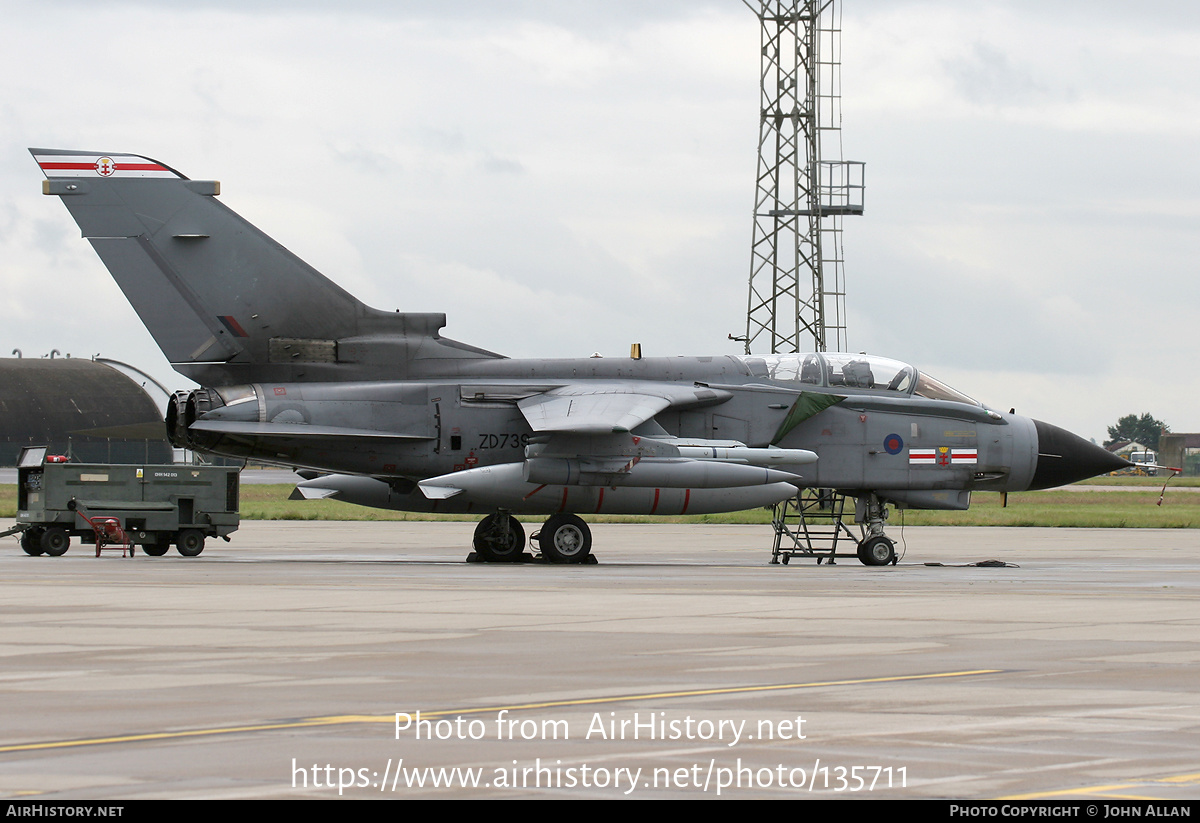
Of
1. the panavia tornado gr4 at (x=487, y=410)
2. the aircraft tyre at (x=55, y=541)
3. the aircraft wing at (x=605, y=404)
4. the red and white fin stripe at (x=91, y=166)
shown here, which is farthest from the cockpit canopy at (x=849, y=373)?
the aircraft tyre at (x=55, y=541)

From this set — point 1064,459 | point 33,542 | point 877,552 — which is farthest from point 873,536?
point 33,542

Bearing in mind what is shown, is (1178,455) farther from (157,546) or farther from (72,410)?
(157,546)

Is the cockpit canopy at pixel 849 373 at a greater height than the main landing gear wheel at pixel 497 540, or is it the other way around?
the cockpit canopy at pixel 849 373

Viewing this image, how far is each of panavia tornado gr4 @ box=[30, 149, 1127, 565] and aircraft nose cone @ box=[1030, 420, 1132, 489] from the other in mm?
44

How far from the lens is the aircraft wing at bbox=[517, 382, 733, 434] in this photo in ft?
69.2

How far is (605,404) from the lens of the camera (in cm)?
2197

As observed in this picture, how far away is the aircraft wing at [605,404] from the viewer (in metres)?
21.1

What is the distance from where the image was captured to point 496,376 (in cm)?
2322

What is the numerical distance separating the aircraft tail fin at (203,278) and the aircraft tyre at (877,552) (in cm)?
798

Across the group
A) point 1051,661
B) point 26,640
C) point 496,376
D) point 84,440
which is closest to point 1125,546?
point 496,376

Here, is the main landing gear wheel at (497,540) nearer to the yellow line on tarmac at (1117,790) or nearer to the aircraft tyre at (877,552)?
the aircraft tyre at (877,552)

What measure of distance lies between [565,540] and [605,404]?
223 cm

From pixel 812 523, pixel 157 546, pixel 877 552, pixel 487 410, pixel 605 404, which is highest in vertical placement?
pixel 605 404
